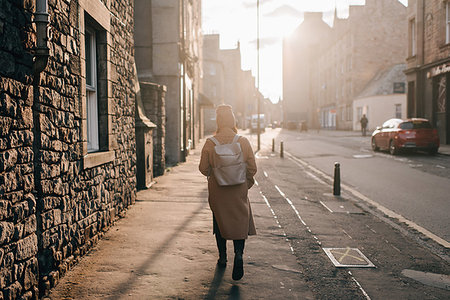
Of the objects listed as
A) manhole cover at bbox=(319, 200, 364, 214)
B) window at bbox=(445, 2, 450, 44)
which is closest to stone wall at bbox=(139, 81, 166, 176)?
manhole cover at bbox=(319, 200, 364, 214)

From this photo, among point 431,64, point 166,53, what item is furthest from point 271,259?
point 431,64

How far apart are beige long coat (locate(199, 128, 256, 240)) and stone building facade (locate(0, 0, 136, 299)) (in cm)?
160

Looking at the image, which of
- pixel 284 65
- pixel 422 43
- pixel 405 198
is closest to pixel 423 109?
pixel 422 43

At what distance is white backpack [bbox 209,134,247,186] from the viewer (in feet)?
14.3

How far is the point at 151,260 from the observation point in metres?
4.98

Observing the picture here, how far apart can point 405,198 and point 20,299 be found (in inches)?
321

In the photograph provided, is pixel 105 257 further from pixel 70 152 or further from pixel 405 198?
pixel 405 198

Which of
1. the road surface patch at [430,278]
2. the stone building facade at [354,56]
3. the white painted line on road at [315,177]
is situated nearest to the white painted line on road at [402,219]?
the road surface patch at [430,278]

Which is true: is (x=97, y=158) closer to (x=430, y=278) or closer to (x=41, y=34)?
(x=41, y=34)

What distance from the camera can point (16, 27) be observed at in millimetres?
3482

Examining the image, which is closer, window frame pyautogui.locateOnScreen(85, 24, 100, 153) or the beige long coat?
the beige long coat

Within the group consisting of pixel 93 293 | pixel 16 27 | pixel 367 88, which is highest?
pixel 367 88

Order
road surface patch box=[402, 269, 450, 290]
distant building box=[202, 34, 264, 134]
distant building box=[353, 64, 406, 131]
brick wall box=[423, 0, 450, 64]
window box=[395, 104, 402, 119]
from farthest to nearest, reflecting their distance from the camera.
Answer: distant building box=[202, 34, 264, 134]
window box=[395, 104, 402, 119]
distant building box=[353, 64, 406, 131]
brick wall box=[423, 0, 450, 64]
road surface patch box=[402, 269, 450, 290]

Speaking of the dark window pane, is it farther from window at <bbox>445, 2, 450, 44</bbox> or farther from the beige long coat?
window at <bbox>445, 2, 450, 44</bbox>
